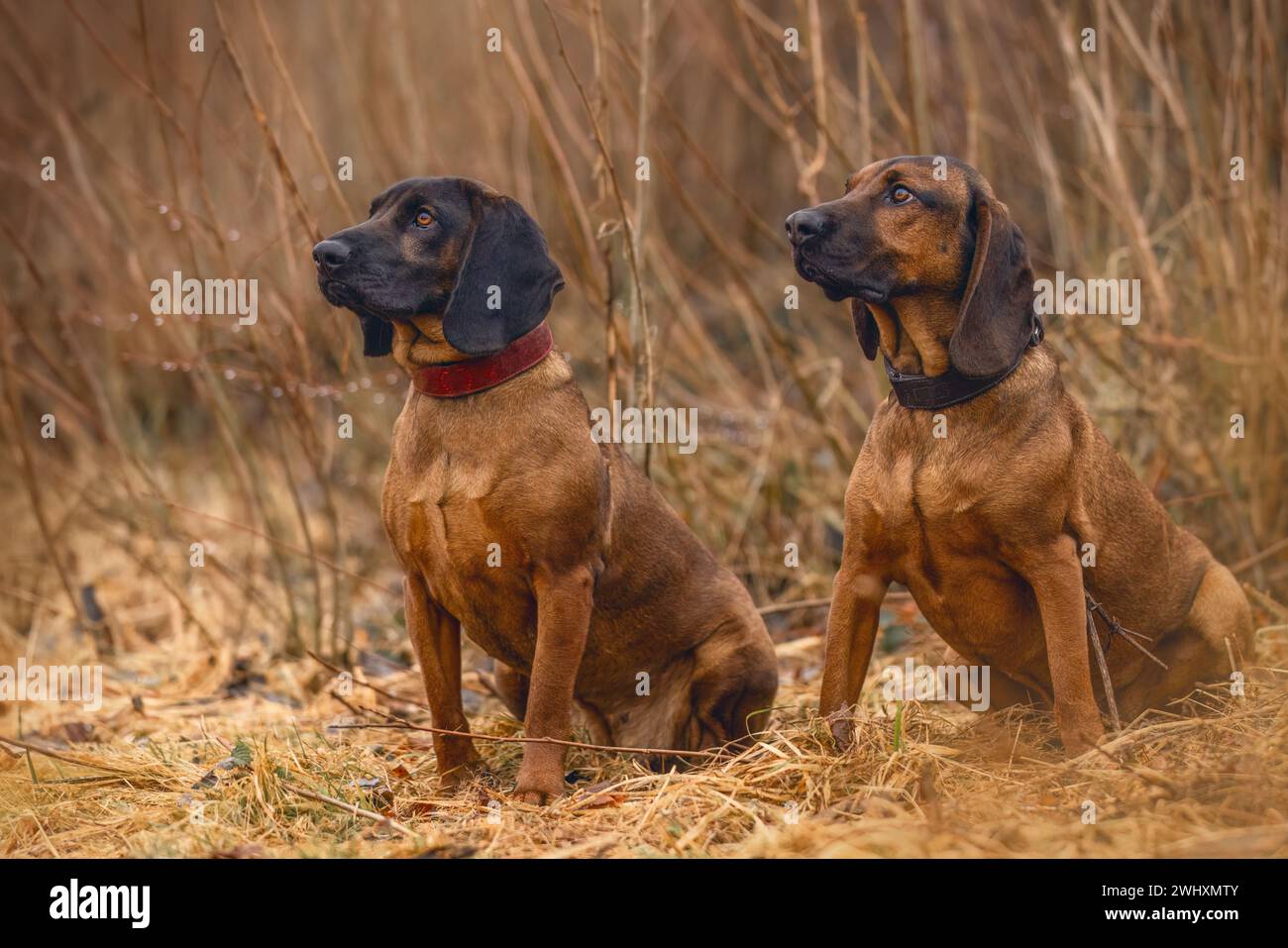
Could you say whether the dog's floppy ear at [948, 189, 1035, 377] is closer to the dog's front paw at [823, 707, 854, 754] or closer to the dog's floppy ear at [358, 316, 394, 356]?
the dog's front paw at [823, 707, 854, 754]

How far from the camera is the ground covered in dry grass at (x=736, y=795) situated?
139 inches

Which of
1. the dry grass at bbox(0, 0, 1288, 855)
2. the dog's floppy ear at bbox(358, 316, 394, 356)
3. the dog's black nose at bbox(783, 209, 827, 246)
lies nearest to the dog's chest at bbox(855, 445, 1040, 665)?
the dry grass at bbox(0, 0, 1288, 855)

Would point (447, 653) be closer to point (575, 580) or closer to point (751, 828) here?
point (575, 580)

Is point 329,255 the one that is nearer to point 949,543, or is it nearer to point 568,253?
point 949,543

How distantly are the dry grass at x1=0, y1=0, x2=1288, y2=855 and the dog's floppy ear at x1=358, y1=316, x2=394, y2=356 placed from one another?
3.23 ft

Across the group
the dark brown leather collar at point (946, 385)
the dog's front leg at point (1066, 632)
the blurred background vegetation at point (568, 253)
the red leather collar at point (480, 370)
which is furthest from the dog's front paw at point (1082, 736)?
the blurred background vegetation at point (568, 253)

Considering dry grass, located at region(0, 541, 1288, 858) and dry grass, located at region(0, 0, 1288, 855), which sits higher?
dry grass, located at region(0, 0, 1288, 855)

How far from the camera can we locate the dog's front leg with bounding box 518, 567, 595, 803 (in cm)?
425

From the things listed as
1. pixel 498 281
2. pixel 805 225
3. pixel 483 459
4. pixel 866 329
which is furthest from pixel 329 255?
pixel 866 329

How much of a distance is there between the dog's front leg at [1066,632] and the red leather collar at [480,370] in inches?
64.1

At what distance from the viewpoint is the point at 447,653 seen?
4.59 m

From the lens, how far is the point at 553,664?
14.0ft

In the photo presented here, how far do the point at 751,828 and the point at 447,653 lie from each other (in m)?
1.25

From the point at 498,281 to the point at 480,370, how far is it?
281 millimetres
